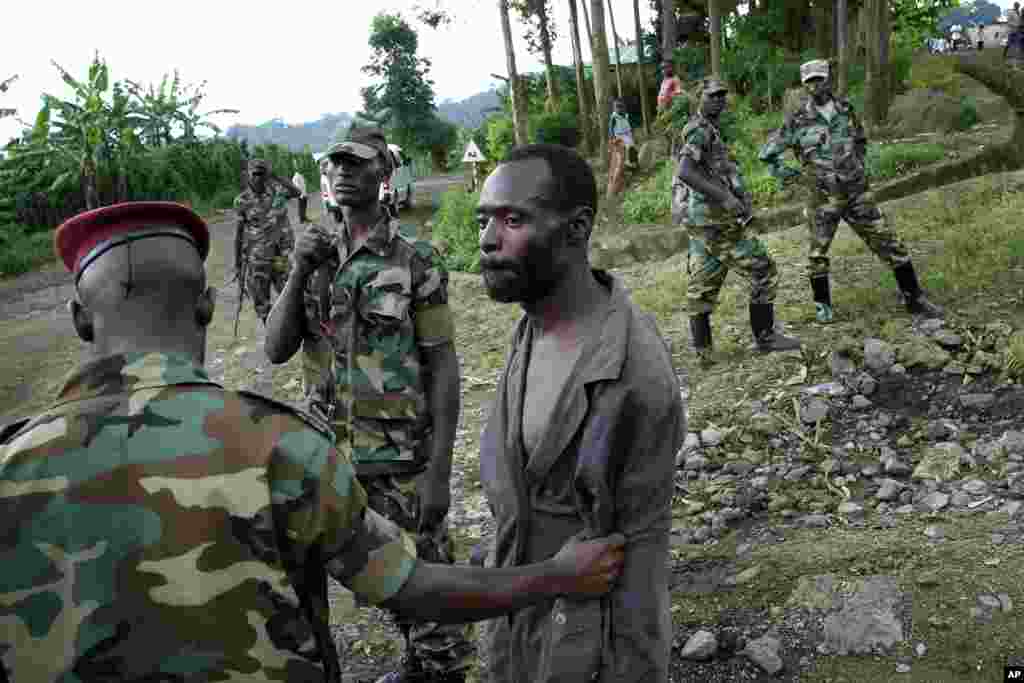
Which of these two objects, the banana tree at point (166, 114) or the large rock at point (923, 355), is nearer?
the large rock at point (923, 355)

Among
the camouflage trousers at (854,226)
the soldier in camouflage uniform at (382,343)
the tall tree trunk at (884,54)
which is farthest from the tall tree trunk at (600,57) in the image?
the soldier in camouflage uniform at (382,343)

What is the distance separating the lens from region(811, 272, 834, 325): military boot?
6.79m

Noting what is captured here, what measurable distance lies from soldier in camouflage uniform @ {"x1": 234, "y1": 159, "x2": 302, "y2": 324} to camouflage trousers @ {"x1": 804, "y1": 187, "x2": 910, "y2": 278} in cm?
537

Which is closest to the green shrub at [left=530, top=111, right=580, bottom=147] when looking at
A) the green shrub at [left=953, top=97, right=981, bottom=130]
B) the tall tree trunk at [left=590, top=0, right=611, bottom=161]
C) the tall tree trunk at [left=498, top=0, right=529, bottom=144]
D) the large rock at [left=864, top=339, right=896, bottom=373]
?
the tall tree trunk at [left=498, top=0, right=529, bottom=144]

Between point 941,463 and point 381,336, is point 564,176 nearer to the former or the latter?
point 381,336

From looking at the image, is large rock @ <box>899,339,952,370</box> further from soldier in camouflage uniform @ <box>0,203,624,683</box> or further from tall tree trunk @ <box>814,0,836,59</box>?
tall tree trunk @ <box>814,0,836,59</box>

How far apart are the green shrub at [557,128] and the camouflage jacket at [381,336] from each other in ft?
63.9

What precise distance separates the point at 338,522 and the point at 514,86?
16052 mm

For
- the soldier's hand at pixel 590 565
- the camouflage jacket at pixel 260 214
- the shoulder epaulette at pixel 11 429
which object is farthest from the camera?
the camouflage jacket at pixel 260 214

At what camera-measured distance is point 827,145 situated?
6605 mm

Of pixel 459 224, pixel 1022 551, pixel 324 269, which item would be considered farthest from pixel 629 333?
pixel 459 224

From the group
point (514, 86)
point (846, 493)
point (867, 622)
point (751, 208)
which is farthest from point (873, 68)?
point (867, 622)

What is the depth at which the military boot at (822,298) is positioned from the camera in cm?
679

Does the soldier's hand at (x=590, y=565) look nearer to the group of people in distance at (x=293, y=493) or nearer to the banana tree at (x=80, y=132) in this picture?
the group of people in distance at (x=293, y=493)
